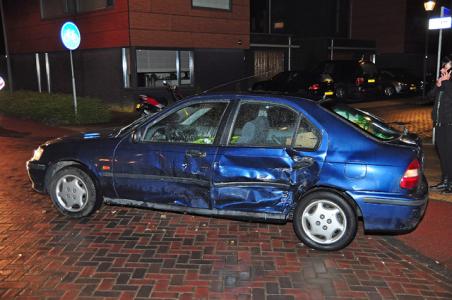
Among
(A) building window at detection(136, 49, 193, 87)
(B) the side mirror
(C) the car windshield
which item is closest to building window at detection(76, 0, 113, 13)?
(A) building window at detection(136, 49, 193, 87)

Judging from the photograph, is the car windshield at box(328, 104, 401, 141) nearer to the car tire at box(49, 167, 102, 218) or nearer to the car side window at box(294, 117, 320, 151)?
the car side window at box(294, 117, 320, 151)

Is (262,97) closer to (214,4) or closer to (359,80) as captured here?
(214,4)

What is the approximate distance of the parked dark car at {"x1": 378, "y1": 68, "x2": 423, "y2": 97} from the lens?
74.8 ft

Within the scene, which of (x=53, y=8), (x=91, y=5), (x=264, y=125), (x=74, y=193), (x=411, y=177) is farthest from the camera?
(x=53, y=8)

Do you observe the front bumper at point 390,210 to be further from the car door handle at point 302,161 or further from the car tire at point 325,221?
the car door handle at point 302,161

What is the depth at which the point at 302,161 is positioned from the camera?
14.9 feet

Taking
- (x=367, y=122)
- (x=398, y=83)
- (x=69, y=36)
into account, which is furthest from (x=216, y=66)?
(x=367, y=122)

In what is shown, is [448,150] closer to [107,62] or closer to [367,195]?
[367,195]

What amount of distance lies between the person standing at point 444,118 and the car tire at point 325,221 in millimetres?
2605

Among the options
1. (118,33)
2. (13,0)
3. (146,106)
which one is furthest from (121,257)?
(13,0)

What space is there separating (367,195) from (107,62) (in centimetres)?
1477

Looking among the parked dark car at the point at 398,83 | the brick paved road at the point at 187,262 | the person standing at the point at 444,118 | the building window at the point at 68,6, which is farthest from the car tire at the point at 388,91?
the brick paved road at the point at 187,262

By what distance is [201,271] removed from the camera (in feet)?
13.8

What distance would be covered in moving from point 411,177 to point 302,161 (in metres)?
1.02
